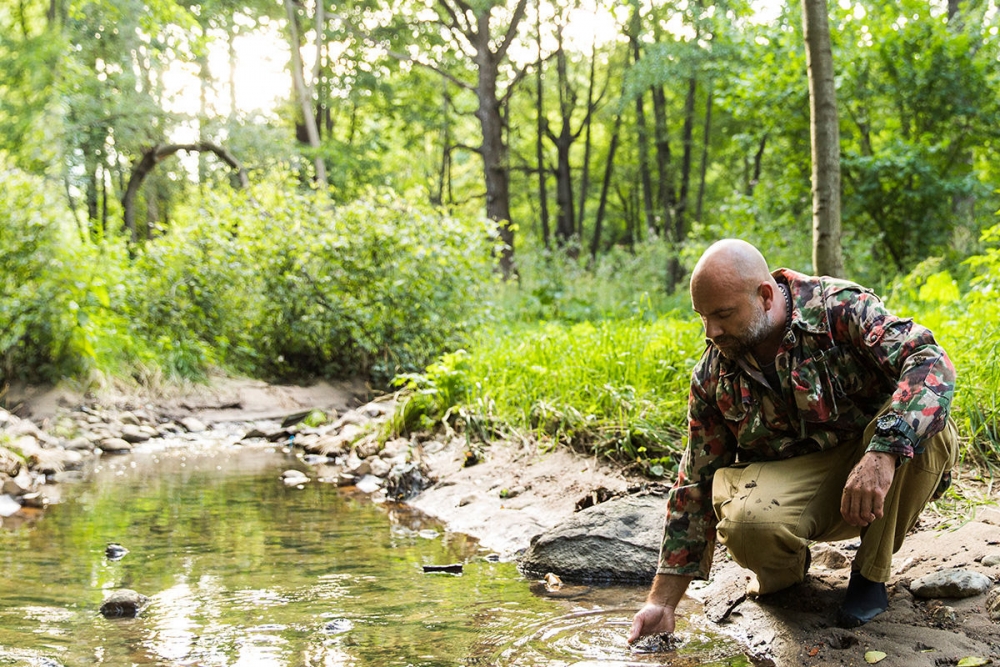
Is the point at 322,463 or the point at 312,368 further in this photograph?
the point at 312,368

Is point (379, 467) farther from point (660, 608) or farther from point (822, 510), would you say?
point (822, 510)

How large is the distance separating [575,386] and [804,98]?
22.9ft

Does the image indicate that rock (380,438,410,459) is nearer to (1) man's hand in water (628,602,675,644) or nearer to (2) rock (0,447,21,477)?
(2) rock (0,447,21,477)

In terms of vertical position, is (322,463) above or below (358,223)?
below

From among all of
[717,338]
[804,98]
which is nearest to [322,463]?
[717,338]

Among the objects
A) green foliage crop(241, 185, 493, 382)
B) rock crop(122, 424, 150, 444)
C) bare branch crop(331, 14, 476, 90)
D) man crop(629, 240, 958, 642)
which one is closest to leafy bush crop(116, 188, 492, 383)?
green foliage crop(241, 185, 493, 382)

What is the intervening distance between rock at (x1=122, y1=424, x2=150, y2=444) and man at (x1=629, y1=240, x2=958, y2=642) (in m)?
6.81

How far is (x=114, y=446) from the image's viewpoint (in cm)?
818

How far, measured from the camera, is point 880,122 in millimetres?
11914

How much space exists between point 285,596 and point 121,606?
639 millimetres

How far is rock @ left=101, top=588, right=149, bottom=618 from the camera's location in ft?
11.5

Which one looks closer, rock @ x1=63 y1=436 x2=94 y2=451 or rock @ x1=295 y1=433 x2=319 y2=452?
rock @ x1=63 y1=436 x2=94 y2=451

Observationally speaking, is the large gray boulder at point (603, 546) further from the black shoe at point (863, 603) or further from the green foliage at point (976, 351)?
the green foliage at point (976, 351)

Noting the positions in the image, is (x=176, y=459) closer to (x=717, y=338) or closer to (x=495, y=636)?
(x=495, y=636)
